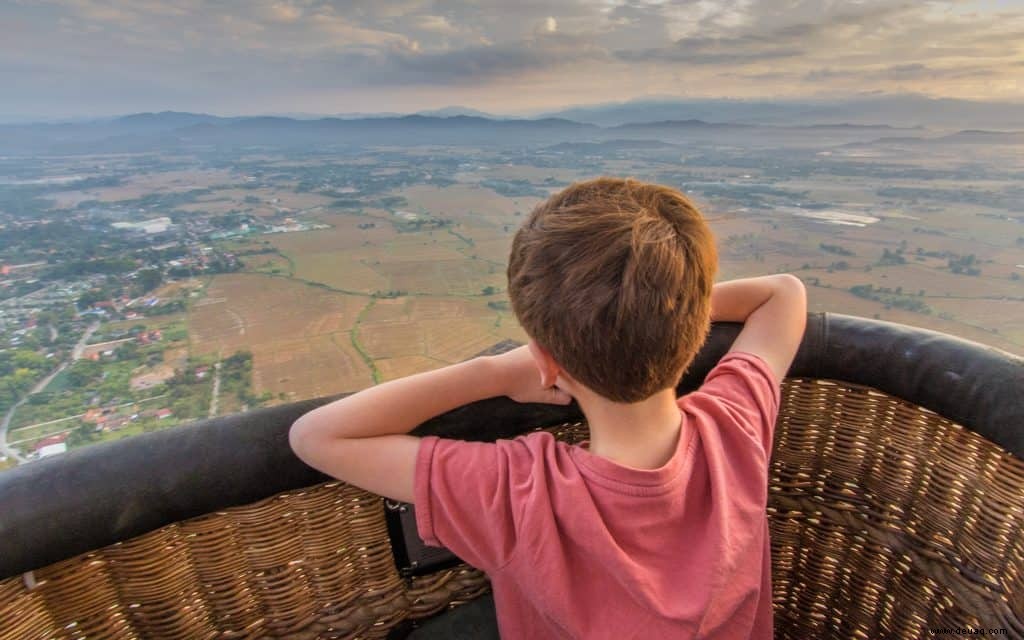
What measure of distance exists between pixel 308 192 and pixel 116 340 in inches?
93.7

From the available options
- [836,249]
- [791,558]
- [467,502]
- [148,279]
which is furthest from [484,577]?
[836,249]

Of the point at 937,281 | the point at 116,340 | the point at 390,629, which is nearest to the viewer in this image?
the point at 390,629

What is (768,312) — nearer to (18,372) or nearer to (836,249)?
(18,372)

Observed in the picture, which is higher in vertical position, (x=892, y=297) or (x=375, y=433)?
(x=375, y=433)

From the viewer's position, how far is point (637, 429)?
0.66 meters

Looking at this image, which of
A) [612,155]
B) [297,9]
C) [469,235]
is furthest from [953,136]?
[297,9]

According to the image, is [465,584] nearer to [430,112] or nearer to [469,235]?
[469,235]

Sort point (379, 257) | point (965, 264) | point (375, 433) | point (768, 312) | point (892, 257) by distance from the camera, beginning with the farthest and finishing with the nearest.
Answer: point (379, 257) < point (892, 257) < point (965, 264) < point (768, 312) < point (375, 433)

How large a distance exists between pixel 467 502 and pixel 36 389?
1.53m

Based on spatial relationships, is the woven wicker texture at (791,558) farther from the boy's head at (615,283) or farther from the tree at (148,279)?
the tree at (148,279)

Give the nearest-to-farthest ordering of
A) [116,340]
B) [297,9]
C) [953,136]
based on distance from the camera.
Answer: [116,340] → [297,9] → [953,136]

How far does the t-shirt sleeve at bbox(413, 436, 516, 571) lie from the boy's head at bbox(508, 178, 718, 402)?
0.50 ft

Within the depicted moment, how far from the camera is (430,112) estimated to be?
4.22 meters

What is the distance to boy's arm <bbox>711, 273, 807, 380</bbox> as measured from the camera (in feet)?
2.89
